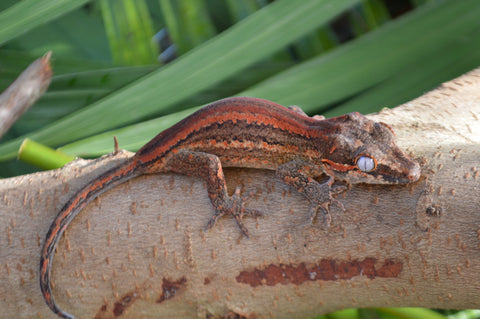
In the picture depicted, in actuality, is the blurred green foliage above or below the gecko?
above

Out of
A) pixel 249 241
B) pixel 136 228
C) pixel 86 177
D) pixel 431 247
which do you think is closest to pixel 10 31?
pixel 86 177

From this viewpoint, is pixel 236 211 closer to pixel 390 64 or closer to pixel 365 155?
pixel 365 155

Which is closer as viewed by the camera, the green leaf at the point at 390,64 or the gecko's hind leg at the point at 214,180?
the gecko's hind leg at the point at 214,180

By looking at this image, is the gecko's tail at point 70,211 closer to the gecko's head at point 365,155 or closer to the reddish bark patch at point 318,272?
the reddish bark patch at point 318,272

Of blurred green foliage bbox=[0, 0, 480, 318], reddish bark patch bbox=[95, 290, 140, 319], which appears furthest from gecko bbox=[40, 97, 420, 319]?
blurred green foliage bbox=[0, 0, 480, 318]

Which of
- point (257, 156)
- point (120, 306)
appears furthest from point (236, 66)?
point (120, 306)

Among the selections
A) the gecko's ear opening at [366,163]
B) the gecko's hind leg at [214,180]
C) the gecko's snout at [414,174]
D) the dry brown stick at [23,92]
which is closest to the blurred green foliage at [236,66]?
the dry brown stick at [23,92]

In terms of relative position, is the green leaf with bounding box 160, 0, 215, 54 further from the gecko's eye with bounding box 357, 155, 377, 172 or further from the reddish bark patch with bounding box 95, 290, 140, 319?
the reddish bark patch with bounding box 95, 290, 140, 319
